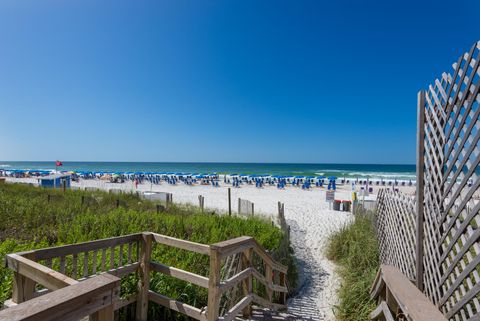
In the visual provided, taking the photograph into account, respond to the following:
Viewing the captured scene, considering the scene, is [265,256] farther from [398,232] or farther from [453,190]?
[453,190]

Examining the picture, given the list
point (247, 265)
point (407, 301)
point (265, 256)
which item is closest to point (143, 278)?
point (247, 265)

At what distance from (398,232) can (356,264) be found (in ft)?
5.41

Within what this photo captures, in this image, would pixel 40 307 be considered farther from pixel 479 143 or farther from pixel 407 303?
pixel 479 143

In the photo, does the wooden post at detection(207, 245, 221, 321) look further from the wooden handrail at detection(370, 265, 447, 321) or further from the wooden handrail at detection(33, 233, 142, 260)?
the wooden handrail at detection(370, 265, 447, 321)

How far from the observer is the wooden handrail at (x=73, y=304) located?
94cm

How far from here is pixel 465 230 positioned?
2.34 m

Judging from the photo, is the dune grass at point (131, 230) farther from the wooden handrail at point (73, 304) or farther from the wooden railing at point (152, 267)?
the wooden handrail at point (73, 304)

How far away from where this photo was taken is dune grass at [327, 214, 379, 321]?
13.5 ft

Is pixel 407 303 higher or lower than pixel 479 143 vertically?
lower

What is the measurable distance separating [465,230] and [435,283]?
0.87 m

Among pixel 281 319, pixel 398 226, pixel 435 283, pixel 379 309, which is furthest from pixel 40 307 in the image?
pixel 398 226

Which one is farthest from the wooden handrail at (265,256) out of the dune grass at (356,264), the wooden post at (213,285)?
the dune grass at (356,264)

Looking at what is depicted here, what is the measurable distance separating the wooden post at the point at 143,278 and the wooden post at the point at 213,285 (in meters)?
0.91

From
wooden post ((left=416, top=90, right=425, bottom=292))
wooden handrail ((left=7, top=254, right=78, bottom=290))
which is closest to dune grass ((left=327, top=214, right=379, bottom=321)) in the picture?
wooden post ((left=416, top=90, right=425, bottom=292))
